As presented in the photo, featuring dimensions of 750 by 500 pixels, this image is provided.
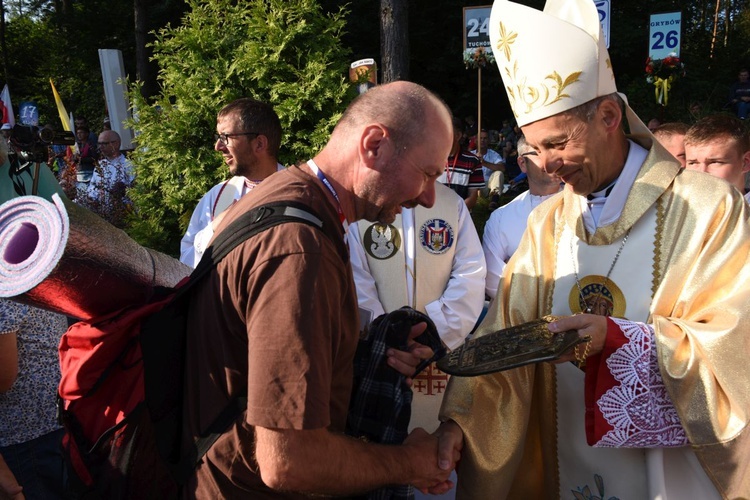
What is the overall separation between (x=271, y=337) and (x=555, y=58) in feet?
5.36

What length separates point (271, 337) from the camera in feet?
5.23

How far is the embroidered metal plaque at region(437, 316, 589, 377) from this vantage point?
205cm

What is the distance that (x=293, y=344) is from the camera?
1.58 m

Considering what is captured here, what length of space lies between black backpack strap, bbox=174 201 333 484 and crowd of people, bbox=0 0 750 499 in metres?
0.02

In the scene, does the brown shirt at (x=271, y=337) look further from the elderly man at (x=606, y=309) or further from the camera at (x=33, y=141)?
the camera at (x=33, y=141)

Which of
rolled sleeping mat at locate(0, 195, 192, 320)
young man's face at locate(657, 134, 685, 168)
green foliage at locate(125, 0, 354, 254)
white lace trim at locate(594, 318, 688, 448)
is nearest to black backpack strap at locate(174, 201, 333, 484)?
rolled sleeping mat at locate(0, 195, 192, 320)

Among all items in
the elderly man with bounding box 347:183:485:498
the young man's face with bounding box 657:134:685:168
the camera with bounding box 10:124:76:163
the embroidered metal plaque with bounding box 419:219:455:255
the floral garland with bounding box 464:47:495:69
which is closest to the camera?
the camera with bounding box 10:124:76:163

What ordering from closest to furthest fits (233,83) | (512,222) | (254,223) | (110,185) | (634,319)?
(254,223)
(634,319)
(512,222)
(233,83)
(110,185)

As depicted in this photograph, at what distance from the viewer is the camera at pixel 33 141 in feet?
12.9

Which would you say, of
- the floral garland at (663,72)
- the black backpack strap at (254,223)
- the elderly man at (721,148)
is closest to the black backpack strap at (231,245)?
the black backpack strap at (254,223)

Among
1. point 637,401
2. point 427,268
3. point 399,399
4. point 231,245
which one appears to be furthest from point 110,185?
Answer: point 637,401

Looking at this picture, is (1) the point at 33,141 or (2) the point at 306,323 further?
(1) the point at 33,141

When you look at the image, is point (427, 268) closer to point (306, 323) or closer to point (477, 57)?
point (306, 323)

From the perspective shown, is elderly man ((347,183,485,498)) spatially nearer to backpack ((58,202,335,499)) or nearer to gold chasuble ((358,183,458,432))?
gold chasuble ((358,183,458,432))
